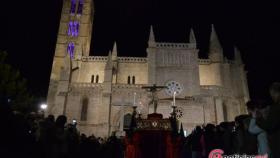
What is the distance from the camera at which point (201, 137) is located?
248 inches

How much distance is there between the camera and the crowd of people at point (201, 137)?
10.2ft

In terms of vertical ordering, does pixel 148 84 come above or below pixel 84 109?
above

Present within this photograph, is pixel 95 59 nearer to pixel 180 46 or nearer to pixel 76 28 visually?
pixel 76 28

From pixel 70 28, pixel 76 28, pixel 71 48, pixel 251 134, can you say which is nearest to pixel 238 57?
pixel 71 48

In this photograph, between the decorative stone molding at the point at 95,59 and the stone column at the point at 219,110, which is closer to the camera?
the stone column at the point at 219,110

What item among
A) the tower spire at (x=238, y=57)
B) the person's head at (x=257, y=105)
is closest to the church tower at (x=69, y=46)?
the tower spire at (x=238, y=57)

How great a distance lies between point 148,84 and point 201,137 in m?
20.4

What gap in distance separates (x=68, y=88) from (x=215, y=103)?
17937mm

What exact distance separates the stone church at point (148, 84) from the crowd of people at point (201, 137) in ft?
55.4

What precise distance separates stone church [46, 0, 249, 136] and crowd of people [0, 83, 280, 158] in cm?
1690

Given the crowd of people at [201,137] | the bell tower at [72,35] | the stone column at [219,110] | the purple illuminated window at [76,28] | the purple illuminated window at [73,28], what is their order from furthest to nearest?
the purple illuminated window at [76,28] < the purple illuminated window at [73,28] < the bell tower at [72,35] < the stone column at [219,110] < the crowd of people at [201,137]

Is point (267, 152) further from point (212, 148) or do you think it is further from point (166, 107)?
point (166, 107)

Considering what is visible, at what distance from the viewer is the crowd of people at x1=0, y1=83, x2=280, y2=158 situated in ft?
10.2

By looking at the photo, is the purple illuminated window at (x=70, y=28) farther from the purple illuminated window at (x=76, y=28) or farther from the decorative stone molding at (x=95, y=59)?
the decorative stone molding at (x=95, y=59)
